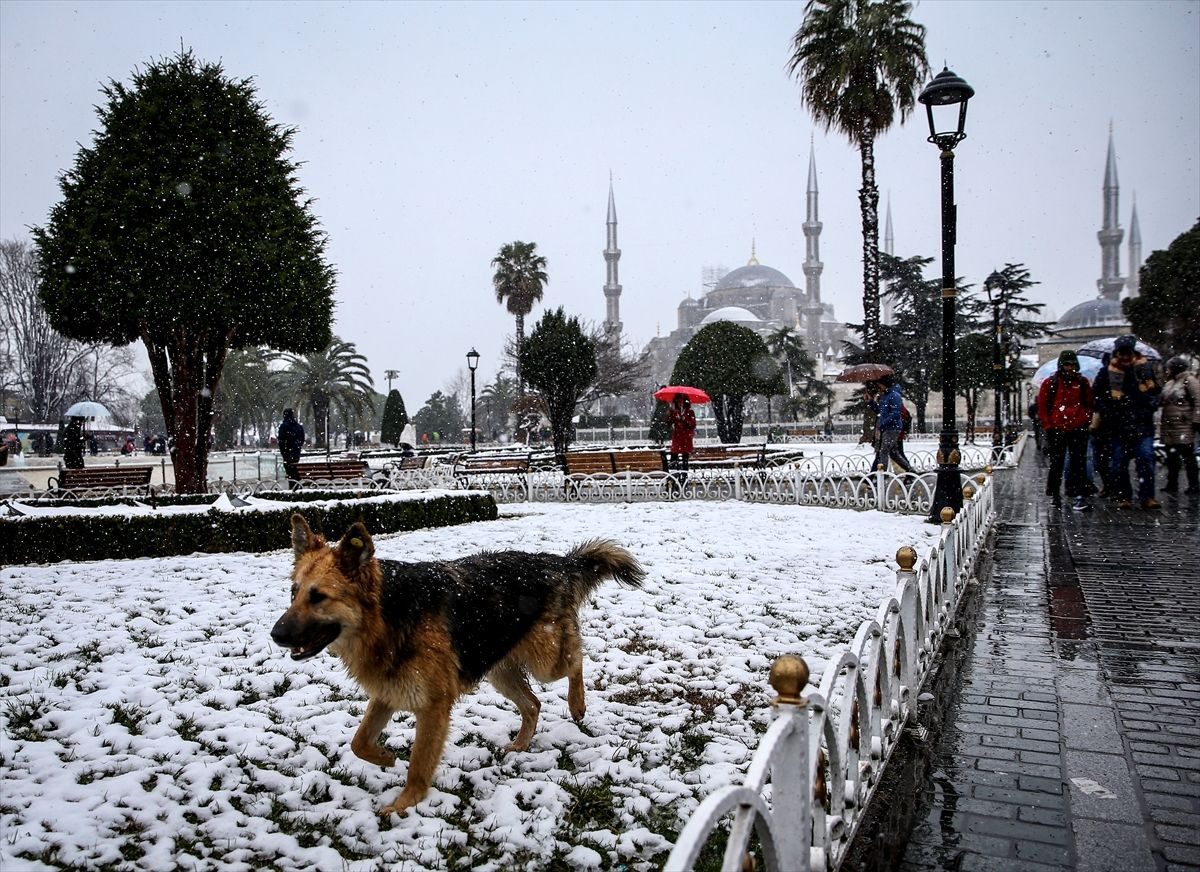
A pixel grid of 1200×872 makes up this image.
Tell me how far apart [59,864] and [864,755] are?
2.92m

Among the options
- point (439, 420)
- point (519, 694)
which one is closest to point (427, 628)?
point (519, 694)

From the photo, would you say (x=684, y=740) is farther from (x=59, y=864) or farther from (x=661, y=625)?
(x=59, y=864)

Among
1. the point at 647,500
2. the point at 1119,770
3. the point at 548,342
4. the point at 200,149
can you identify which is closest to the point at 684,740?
the point at 1119,770

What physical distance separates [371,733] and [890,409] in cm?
1098

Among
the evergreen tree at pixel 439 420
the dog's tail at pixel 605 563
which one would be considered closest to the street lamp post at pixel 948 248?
the dog's tail at pixel 605 563

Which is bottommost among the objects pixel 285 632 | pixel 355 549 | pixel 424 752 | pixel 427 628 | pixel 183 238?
pixel 424 752

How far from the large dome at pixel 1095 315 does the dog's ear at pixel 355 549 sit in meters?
88.7

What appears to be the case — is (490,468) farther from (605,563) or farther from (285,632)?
(285,632)

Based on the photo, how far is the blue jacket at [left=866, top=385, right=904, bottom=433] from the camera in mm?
12305

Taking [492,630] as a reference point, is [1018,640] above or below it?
below

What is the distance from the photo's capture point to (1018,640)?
4.84 m

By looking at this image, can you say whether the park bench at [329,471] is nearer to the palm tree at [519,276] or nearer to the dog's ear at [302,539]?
the dog's ear at [302,539]

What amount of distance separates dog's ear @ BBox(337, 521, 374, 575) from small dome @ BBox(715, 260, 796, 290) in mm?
128873

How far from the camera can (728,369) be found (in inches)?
1141
